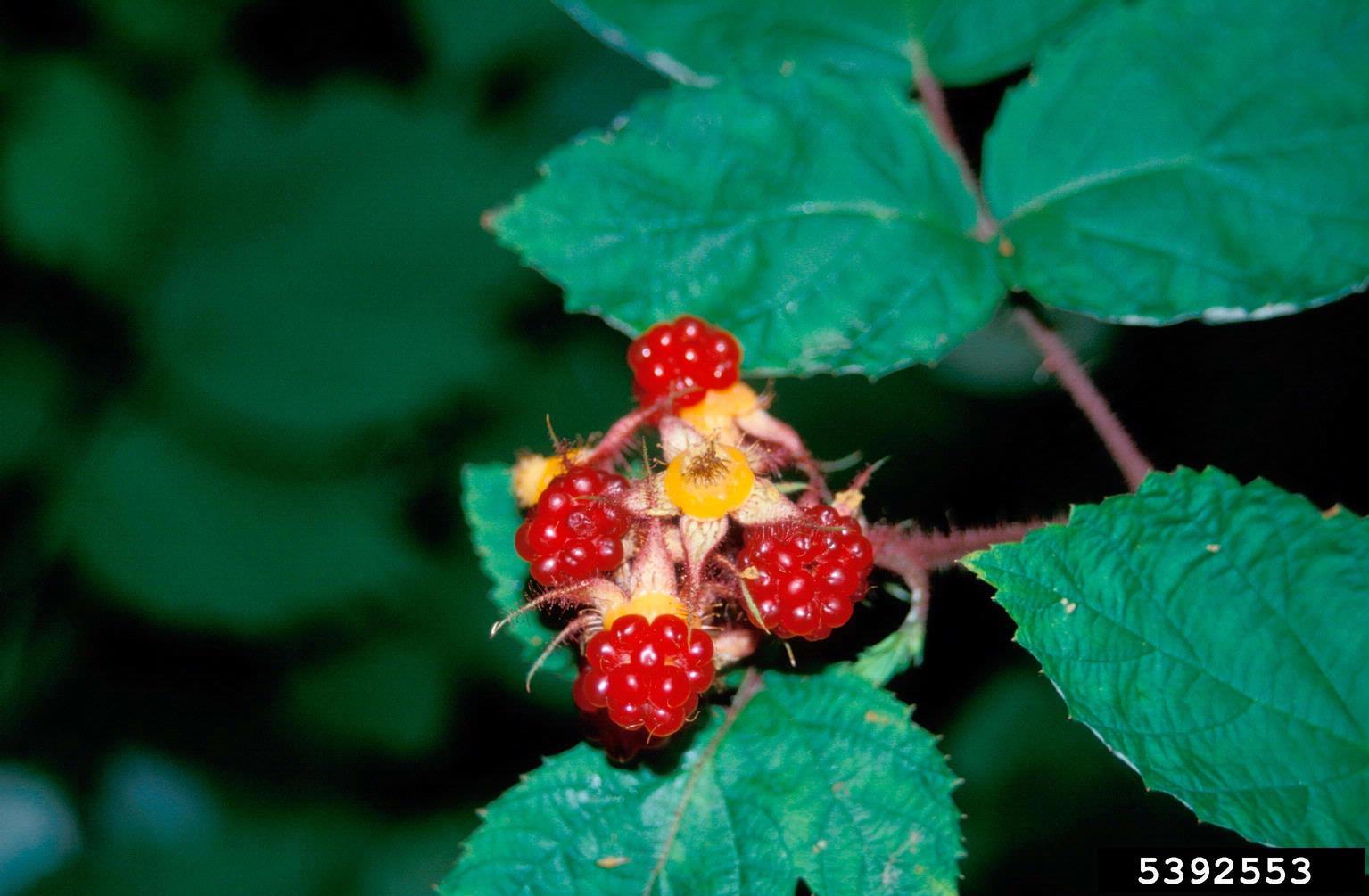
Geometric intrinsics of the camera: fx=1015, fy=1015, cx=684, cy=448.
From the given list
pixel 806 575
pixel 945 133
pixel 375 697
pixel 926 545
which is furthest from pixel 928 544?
pixel 375 697

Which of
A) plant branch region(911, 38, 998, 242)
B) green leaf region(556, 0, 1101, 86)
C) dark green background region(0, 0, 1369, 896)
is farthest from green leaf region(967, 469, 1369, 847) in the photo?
dark green background region(0, 0, 1369, 896)

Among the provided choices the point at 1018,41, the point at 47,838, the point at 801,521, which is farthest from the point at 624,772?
the point at 47,838

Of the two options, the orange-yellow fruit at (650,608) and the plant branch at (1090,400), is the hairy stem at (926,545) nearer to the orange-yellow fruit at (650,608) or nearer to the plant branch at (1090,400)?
the plant branch at (1090,400)

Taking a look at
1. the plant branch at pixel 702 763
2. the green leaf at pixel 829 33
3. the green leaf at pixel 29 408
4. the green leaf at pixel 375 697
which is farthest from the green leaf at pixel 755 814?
the green leaf at pixel 29 408

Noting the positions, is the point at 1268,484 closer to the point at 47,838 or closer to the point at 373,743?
the point at 373,743

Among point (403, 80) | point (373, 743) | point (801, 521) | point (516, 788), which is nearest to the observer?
point (801, 521)

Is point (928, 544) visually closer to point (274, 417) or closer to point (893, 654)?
point (893, 654)

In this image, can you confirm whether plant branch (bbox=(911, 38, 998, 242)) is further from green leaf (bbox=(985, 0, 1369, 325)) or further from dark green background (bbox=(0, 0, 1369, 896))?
dark green background (bbox=(0, 0, 1369, 896))
